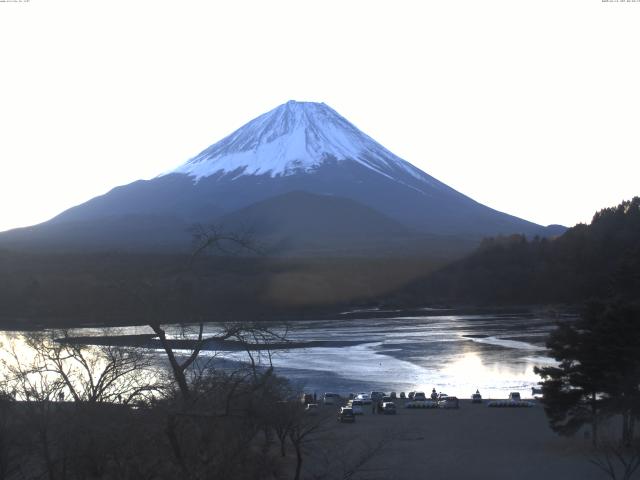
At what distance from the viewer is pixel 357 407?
1683cm

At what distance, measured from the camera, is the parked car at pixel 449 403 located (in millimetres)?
17641

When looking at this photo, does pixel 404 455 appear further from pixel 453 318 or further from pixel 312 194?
pixel 312 194

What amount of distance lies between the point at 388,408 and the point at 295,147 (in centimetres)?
10612

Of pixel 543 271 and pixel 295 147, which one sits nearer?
pixel 543 271

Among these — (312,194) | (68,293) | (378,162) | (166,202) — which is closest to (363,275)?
(68,293)

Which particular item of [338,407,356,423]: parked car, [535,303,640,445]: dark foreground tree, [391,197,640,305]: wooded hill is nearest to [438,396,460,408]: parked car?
[338,407,356,423]: parked car

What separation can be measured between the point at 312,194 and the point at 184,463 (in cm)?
9525

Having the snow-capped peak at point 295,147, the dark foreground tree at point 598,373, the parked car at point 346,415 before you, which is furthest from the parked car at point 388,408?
the snow-capped peak at point 295,147

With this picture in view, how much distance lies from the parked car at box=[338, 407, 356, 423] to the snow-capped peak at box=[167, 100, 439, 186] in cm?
10106

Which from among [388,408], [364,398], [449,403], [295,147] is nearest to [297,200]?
[295,147]

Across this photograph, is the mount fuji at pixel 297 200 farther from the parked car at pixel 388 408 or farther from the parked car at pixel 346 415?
the parked car at pixel 346 415

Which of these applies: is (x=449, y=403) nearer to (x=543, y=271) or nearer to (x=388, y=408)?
(x=388, y=408)

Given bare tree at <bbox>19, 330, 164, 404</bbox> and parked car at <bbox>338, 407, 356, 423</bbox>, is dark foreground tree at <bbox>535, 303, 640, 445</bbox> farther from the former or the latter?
bare tree at <bbox>19, 330, 164, 404</bbox>

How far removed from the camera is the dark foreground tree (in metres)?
12.2
